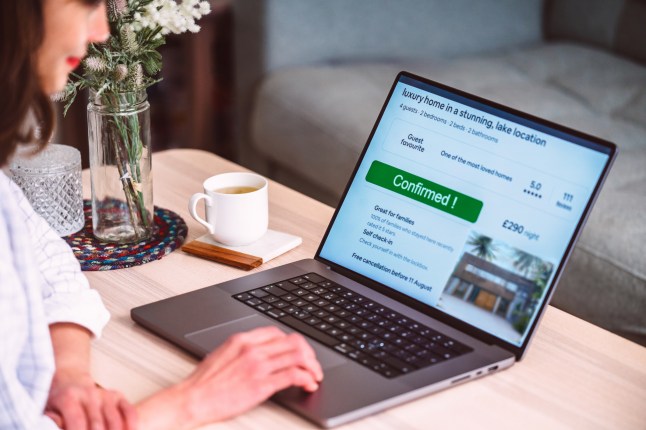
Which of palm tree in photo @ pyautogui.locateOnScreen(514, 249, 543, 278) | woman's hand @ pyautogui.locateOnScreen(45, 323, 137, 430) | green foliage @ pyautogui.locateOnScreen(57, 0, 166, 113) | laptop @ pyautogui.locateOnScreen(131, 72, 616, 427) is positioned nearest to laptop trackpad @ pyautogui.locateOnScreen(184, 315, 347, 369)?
laptop @ pyautogui.locateOnScreen(131, 72, 616, 427)

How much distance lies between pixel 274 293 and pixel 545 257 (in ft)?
1.06

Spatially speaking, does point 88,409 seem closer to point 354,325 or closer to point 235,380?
point 235,380

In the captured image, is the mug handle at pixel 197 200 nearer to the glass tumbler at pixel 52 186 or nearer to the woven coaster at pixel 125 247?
the woven coaster at pixel 125 247

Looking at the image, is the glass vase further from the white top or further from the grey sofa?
the grey sofa

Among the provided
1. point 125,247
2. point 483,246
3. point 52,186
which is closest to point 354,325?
point 483,246

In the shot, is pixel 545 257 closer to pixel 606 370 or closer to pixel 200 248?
pixel 606 370

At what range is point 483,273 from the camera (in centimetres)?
98

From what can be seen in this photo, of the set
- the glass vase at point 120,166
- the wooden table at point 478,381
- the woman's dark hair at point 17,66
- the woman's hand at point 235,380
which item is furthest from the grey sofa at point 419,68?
the woman's dark hair at point 17,66

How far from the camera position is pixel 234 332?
96 cm

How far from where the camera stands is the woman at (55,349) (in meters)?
0.75

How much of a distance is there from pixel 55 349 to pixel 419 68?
5.76 feet

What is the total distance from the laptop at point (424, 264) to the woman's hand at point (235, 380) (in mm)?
23

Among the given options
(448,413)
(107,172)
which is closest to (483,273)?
(448,413)

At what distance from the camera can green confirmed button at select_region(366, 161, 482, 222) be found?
1016mm
